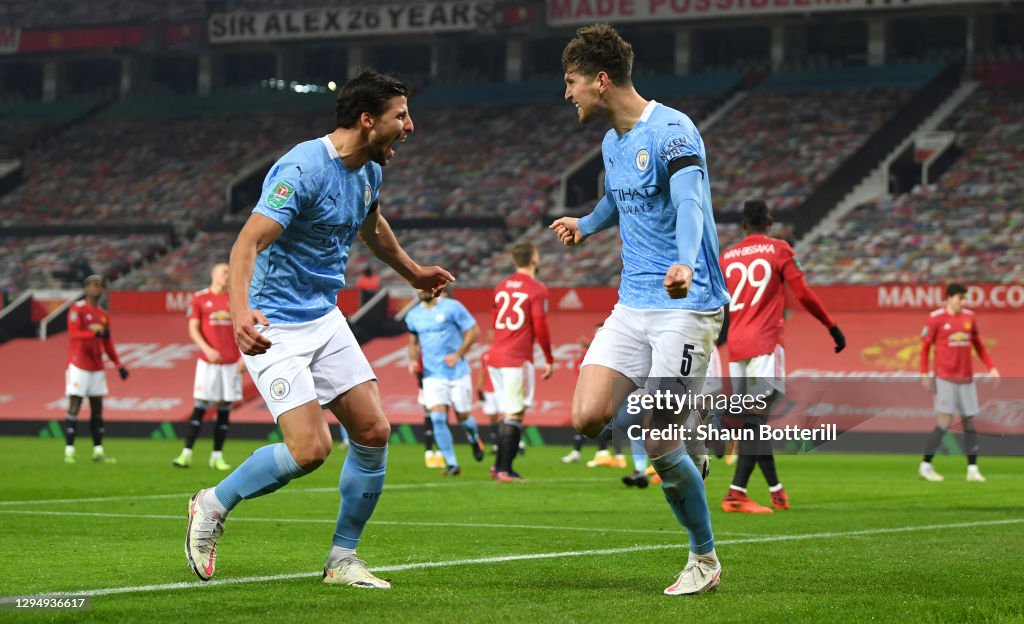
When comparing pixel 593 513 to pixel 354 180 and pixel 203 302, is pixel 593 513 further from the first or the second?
pixel 203 302

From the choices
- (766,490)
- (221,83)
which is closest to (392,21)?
(221,83)

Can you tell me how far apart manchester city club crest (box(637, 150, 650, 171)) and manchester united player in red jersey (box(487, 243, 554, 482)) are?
8000 mm

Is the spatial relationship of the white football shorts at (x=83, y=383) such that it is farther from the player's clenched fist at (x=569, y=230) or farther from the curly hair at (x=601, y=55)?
the curly hair at (x=601, y=55)

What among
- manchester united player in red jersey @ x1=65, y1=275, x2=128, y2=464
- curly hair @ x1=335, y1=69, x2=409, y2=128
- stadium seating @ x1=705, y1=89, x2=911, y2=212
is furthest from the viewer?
stadium seating @ x1=705, y1=89, x2=911, y2=212

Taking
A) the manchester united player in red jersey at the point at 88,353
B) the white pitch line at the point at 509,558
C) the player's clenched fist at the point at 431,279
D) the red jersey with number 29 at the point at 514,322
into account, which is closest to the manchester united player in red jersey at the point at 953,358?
the red jersey with number 29 at the point at 514,322

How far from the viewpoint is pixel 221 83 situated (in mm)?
45688

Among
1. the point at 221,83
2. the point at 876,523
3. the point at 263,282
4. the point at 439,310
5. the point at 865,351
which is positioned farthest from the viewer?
the point at 221,83

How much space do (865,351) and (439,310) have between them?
11.9 metres

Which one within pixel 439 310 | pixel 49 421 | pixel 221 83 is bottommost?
pixel 49 421

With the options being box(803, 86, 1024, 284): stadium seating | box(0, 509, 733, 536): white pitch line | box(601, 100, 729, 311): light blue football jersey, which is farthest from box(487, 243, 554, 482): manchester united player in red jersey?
box(803, 86, 1024, 284): stadium seating

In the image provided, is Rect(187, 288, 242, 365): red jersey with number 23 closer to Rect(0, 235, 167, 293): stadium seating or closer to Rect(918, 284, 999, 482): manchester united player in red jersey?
Rect(918, 284, 999, 482): manchester united player in red jersey

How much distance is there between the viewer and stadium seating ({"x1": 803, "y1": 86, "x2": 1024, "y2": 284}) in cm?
2855

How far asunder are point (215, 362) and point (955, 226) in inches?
726

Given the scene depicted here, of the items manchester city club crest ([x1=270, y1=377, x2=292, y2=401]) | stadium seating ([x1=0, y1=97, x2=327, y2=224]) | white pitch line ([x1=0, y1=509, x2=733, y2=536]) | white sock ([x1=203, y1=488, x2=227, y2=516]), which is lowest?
white pitch line ([x1=0, y1=509, x2=733, y2=536])
